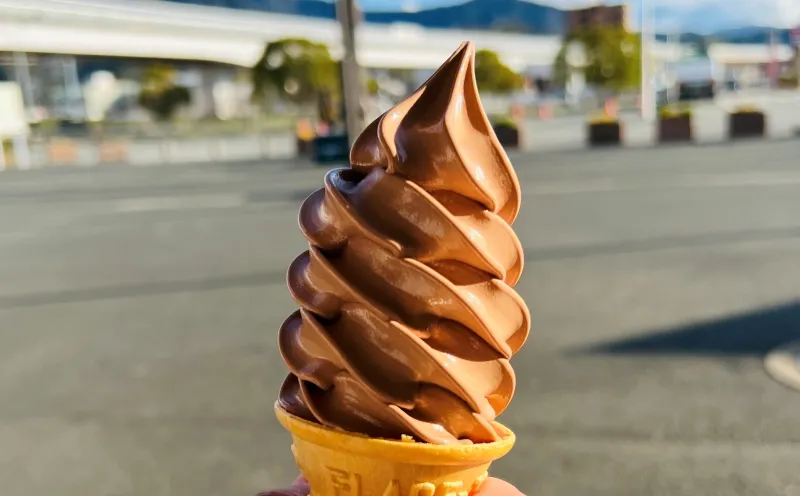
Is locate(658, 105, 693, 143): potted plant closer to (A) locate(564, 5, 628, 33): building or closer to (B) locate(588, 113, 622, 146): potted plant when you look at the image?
(B) locate(588, 113, 622, 146): potted plant

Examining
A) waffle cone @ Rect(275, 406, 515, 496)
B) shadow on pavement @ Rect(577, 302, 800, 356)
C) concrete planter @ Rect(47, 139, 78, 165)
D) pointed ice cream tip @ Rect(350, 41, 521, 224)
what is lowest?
concrete planter @ Rect(47, 139, 78, 165)

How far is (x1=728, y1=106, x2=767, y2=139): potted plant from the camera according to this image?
23.6 metres

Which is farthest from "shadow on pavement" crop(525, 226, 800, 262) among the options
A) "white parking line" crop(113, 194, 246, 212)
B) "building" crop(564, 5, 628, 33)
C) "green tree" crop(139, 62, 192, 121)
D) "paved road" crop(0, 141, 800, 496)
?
"building" crop(564, 5, 628, 33)

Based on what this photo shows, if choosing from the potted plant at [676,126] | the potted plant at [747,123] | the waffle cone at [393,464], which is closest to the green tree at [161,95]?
the potted plant at [676,126]

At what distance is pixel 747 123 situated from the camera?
23797 mm

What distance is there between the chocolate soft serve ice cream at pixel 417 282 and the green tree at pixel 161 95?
50175 millimetres

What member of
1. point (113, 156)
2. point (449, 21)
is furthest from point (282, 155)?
point (449, 21)

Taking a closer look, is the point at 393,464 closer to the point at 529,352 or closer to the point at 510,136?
the point at 529,352

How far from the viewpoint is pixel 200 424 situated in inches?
192

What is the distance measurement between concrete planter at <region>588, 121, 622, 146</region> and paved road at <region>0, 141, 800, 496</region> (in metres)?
11.5

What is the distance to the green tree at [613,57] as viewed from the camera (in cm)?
5097

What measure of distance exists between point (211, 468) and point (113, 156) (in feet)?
102

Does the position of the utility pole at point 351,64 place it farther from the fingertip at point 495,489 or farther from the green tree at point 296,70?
the green tree at point 296,70

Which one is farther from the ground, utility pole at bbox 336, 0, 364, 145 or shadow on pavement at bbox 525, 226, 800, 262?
utility pole at bbox 336, 0, 364, 145
